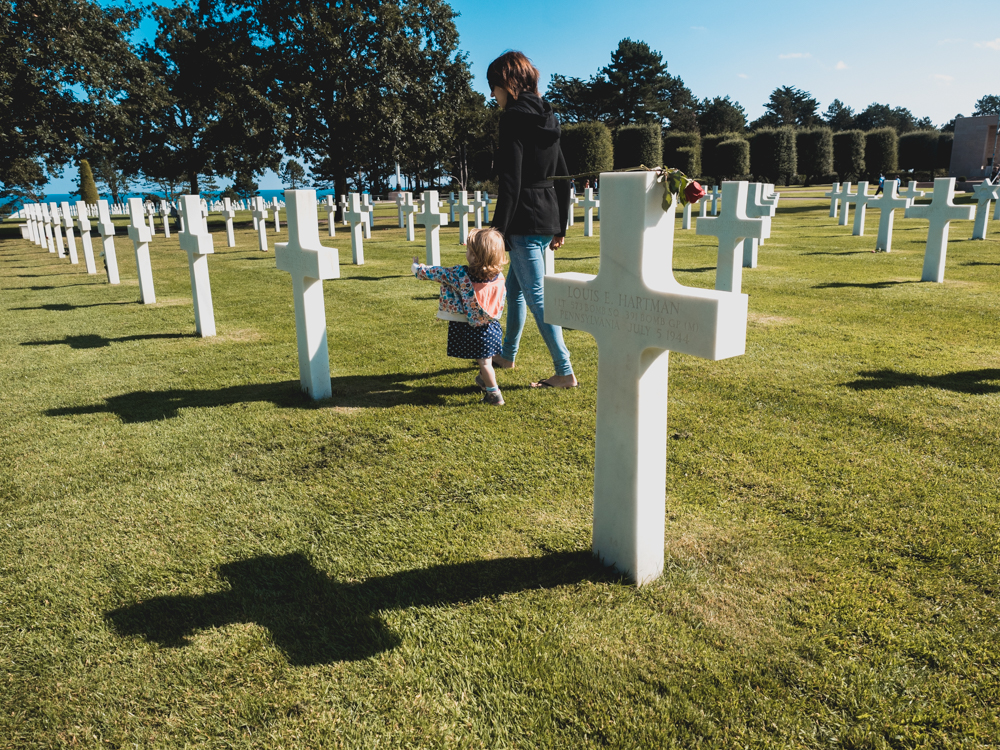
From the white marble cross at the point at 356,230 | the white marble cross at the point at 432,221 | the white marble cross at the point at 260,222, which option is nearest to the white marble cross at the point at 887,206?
the white marble cross at the point at 432,221

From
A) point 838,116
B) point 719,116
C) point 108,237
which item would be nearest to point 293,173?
point 108,237

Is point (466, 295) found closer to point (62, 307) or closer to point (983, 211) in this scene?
point (62, 307)

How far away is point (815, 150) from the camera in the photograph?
37625 millimetres

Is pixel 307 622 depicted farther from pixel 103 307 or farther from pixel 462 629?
pixel 103 307

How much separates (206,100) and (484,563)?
29.6 meters

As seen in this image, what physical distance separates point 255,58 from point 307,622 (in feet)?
89.4

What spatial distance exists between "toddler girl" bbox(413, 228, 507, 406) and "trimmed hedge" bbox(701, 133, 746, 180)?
3429cm

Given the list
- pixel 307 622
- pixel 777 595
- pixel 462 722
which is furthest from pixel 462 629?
pixel 777 595

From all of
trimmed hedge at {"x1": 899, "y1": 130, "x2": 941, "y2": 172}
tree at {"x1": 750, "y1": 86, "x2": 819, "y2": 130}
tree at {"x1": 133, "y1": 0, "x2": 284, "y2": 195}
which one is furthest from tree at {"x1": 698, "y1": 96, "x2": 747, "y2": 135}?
tree at {"x1": 133, "y1": 0, "x2": 284, "y2": 195}

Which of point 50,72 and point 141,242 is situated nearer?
point 141,242

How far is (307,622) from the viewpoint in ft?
7.39

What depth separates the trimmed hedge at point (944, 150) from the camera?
4334 centimetres

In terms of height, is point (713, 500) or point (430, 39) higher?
point (430, 39)

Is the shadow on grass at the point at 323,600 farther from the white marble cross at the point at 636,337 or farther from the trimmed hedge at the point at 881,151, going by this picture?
the trimmed hedge at the point at 881,151
